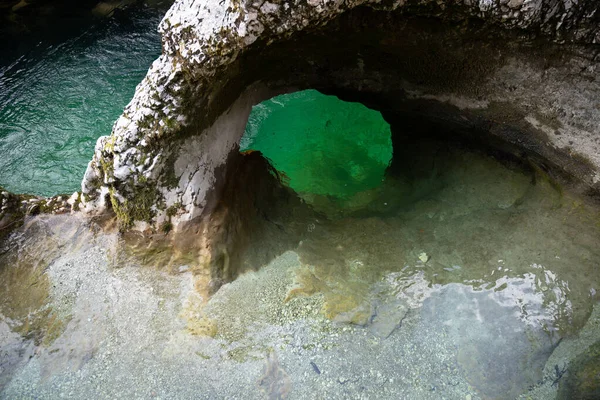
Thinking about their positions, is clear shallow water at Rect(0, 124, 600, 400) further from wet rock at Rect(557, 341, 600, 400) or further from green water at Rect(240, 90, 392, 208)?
green water at Rect(240, 90, 392, 208)

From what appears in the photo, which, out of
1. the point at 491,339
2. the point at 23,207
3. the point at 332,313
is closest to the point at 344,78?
the point at 332,313

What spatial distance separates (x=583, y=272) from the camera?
2.31 metres

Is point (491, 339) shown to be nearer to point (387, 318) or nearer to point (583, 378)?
point (583, 378)

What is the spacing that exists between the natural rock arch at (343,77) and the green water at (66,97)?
1845mm

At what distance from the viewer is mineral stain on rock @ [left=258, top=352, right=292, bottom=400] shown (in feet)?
6.80

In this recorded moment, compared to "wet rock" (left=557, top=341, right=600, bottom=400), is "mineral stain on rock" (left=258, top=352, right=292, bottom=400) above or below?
above

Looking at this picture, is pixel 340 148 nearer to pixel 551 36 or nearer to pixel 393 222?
pixel 393 222

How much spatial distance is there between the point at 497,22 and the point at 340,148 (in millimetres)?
2602

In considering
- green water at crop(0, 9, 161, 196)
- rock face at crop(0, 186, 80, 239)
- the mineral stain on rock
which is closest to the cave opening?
the mineral stain on rock

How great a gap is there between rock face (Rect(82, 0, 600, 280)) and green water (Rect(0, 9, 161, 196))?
1.83 m

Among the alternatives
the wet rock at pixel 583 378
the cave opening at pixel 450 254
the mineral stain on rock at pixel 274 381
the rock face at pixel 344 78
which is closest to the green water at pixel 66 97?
the rock face at pixel 344 78

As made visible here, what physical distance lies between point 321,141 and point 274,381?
310cm

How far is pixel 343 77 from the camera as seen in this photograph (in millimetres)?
3127

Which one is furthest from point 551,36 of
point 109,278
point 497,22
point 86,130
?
point 86,130
